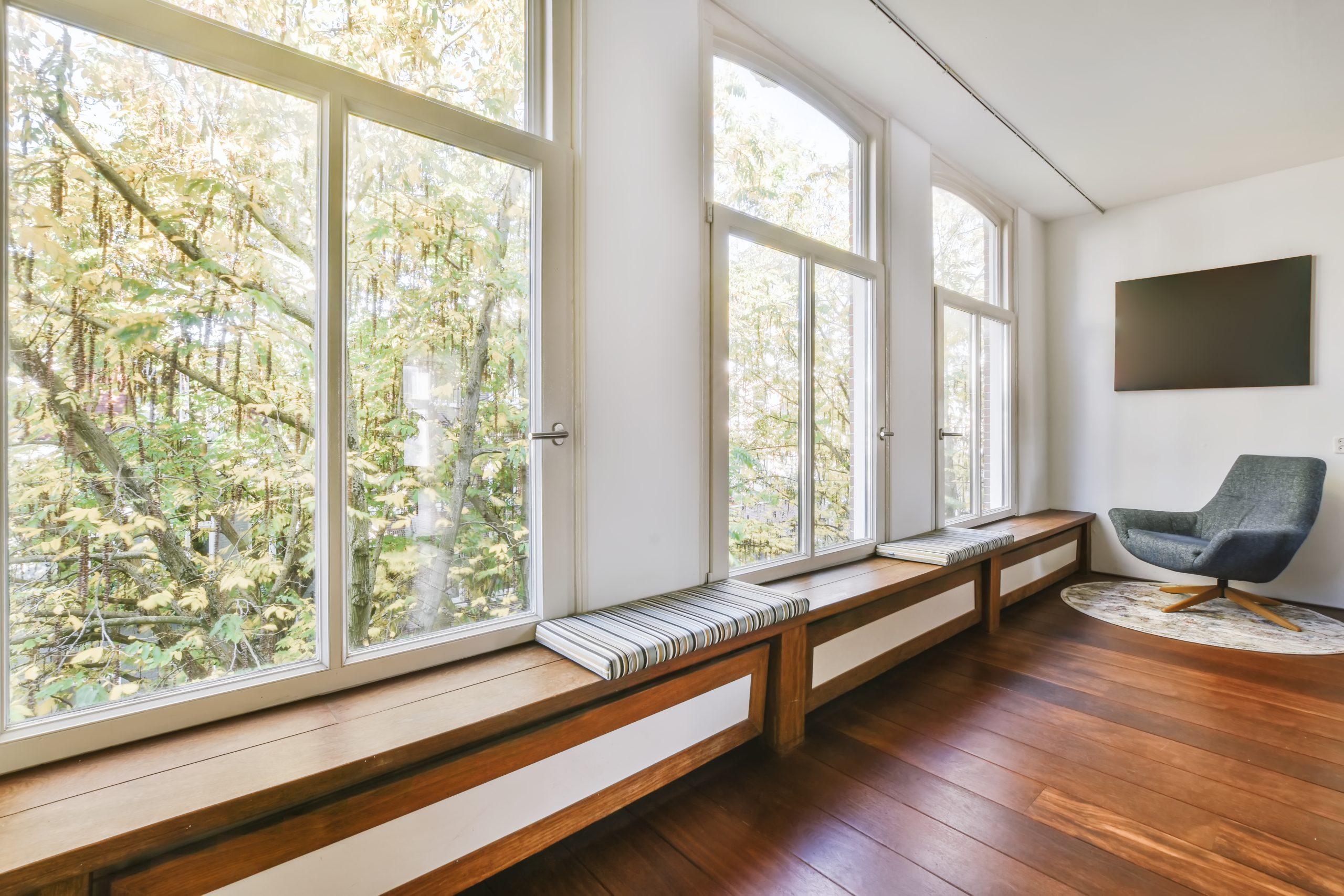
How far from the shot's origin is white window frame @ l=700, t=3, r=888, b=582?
2.32m

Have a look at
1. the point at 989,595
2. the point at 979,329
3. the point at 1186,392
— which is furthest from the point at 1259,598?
the point at 979,329

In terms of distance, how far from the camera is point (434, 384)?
5.54ft

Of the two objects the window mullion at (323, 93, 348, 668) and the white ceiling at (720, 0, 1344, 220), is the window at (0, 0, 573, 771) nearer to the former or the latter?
the window mullion at (323, 93, 348, 668)

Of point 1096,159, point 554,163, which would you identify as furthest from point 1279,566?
point 554,163

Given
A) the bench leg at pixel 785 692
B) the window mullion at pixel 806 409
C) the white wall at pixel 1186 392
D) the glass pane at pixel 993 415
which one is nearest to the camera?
the bench leg at pixel 785 692

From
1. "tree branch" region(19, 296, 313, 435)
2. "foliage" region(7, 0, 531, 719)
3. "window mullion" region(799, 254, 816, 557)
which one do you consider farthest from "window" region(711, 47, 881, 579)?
"tree branch" region(19, 296, 313, 435)

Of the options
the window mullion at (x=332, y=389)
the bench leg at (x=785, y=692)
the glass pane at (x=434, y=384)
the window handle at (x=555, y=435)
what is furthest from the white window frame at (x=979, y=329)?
the window mullion at (x=332, y=389)

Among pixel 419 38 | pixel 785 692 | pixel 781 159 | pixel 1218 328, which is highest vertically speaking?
pixel 781 159

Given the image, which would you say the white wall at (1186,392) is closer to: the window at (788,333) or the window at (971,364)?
the window at (971,364)

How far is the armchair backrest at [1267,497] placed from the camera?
137 inches

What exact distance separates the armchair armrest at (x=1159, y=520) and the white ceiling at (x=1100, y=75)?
7.46 ft

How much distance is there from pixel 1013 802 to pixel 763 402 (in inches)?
63.9

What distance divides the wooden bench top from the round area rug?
125 inches

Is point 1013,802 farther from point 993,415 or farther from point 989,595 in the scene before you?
point 993,415
